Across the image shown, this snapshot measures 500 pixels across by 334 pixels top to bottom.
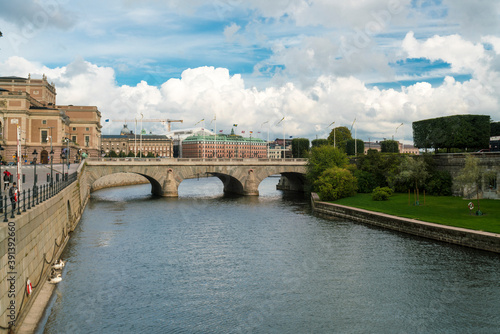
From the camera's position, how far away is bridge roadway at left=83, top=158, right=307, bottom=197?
88.0 metres

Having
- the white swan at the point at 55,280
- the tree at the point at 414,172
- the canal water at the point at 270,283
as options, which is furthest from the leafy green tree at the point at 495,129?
the white swan at the point at 55,280

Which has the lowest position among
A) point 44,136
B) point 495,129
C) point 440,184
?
point 440,184

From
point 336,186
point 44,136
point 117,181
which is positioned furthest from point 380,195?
point 117,181

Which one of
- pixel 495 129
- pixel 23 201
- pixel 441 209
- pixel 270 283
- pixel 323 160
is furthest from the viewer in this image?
pixel 495 129

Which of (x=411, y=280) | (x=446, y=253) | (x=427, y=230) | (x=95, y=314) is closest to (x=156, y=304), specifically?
(x=95, y=314)

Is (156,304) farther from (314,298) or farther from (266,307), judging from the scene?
(314,298)

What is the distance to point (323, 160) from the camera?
9025 centimetres

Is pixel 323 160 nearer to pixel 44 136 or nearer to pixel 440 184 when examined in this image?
pixel 440 184

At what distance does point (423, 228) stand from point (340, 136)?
404 ft

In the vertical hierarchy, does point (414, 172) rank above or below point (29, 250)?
above

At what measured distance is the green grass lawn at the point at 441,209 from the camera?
45.7 metres

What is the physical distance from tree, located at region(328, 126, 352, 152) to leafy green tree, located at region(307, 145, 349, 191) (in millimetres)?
59701

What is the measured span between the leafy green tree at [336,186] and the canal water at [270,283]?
22.5m

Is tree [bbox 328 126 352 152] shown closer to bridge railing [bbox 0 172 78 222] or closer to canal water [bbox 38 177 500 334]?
canal water [bbox 38 177 500 334]
